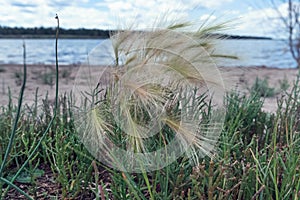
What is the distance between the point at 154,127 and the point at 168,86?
0.10 metres

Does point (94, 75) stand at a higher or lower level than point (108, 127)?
higher

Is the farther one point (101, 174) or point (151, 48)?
point (101, 174)

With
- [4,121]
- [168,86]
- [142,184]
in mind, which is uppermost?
[168,86]

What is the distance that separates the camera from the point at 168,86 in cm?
74

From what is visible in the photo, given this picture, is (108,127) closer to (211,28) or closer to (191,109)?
(191,109)

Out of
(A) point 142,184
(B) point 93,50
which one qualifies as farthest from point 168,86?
(A) point 142,184

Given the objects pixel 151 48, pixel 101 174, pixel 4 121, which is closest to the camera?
pixel 151 48

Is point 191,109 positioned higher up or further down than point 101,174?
higher up

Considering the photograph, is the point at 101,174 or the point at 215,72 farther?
the point at 101,174

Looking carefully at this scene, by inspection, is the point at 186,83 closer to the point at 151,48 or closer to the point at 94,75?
the point at 151,48

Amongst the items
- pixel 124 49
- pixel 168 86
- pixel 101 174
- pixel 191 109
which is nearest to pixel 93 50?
pixel 124 49

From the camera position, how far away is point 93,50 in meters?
0.76

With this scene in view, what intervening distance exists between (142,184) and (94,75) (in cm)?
31

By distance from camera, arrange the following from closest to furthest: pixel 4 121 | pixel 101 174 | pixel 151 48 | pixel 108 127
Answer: pixel 151 48 → pixel 108 127 → pixel 101 174 → pixel 4 121
